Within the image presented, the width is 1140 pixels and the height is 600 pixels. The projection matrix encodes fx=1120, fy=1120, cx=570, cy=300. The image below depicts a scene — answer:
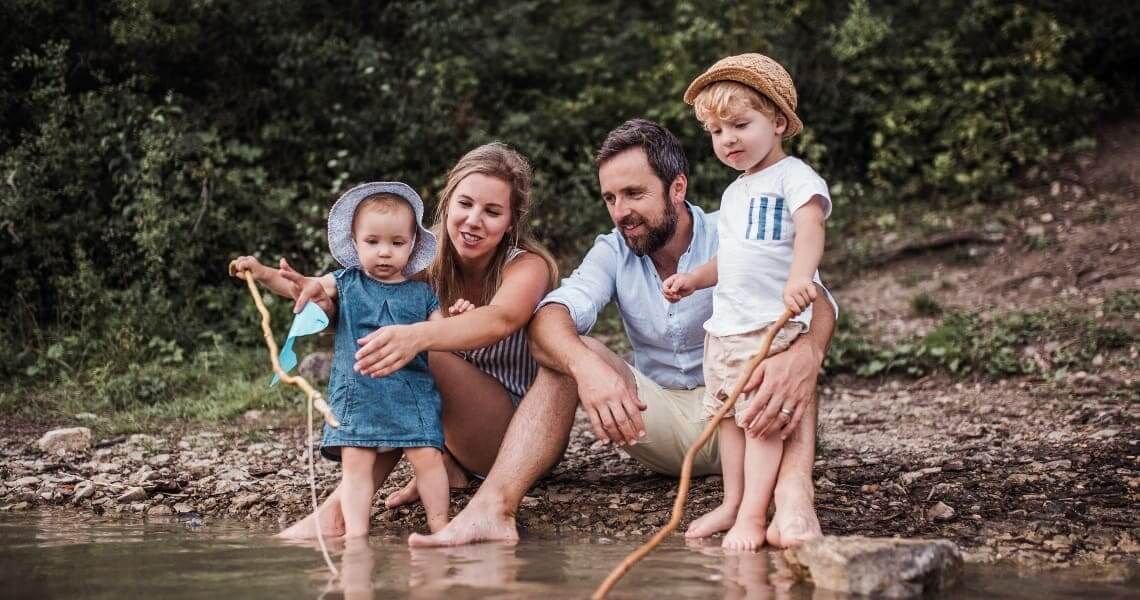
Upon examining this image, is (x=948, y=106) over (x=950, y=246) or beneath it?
over

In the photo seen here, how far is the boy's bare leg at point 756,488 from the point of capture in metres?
3.30

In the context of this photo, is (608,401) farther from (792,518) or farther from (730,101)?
(730,101)

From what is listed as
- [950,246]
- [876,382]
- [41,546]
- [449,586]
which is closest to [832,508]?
[449,586]

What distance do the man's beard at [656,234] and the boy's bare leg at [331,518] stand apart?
112 cm

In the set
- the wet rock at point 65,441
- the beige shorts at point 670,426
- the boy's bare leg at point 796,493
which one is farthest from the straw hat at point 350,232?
the wet rock at point 65,441

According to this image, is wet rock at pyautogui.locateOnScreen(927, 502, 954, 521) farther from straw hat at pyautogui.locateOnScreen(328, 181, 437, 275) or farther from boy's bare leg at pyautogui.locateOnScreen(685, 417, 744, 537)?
straw hat at pyautogui.locateOnScreen(328, 181, 437, 275)

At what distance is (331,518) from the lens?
11.7 feet

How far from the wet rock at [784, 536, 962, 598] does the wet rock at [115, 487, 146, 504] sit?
8.89ft

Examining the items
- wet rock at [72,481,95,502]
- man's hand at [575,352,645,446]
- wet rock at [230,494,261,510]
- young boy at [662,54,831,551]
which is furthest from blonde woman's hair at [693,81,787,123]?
wet rock at [72,481,95,502]

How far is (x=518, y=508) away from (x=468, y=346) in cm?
70

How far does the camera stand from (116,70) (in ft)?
28.9

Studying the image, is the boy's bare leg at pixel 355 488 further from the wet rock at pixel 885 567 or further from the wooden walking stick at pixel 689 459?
the wet rock at pixel 885 567

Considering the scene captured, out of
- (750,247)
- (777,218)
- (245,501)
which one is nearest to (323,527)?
(245,501)

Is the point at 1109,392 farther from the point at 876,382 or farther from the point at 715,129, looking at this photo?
the point at 715,129
